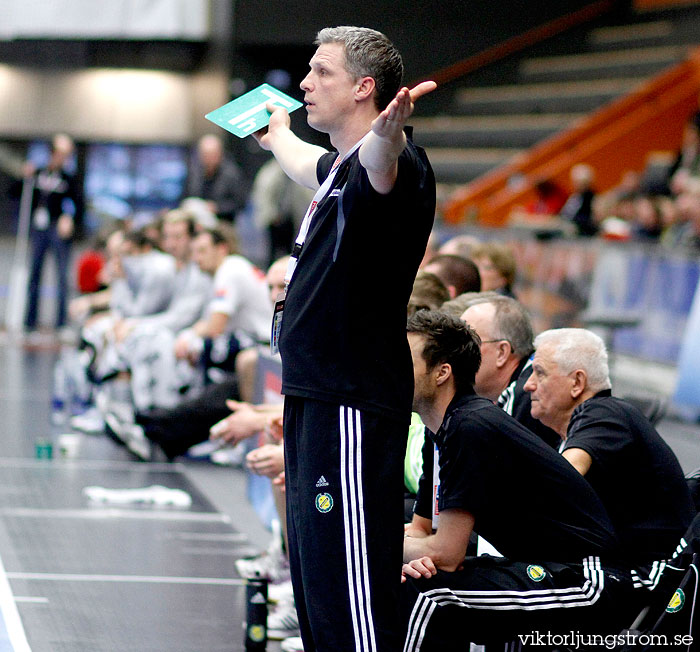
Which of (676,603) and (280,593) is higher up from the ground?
(676,603)

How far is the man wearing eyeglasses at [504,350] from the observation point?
4.21m

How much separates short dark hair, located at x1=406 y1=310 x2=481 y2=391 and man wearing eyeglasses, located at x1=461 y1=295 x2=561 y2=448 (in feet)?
2.45

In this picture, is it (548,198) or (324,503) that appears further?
(548,198)

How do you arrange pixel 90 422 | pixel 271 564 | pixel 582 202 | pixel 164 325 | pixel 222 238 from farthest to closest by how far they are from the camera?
pixel 582 202 < pixel 90 422 < pixel 164 325 < pixel 222 238 < pixel 271 564

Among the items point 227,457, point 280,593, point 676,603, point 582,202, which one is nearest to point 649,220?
point 582,202

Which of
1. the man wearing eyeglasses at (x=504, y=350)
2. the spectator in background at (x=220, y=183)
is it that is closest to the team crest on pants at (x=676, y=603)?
the man wearing eyeglasses at (x=504, y=350)

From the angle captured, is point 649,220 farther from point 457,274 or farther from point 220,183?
point 457,274

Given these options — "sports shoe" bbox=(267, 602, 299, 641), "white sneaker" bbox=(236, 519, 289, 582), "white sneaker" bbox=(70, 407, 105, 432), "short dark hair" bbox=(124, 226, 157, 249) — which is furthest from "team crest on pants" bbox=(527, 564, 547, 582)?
"short dark hair" bbox=(124, 226, 157, 249)

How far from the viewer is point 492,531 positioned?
3.51 metres

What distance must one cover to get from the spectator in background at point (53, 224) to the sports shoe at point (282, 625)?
9.52 metres

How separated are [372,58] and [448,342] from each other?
0.87 metres

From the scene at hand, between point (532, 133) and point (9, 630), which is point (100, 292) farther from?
point (532, 133)

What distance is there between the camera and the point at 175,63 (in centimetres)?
2347

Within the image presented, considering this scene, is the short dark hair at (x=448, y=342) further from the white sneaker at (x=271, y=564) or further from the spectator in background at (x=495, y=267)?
the spectator in background at (x=495, y=267)
